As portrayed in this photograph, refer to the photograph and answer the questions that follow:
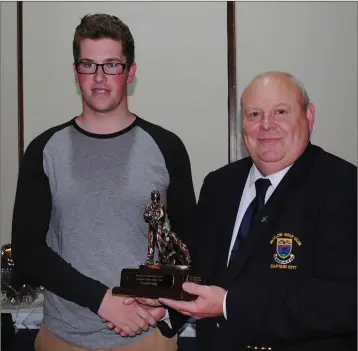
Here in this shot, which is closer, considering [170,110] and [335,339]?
[335,339]

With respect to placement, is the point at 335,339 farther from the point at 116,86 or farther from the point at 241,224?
the point at 116,86

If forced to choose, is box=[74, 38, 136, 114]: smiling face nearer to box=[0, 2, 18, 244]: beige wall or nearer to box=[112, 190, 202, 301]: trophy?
box=[112, 190, 202, 301]: trophy

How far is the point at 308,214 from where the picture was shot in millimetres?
1712

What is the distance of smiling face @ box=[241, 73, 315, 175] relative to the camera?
183 centimetres

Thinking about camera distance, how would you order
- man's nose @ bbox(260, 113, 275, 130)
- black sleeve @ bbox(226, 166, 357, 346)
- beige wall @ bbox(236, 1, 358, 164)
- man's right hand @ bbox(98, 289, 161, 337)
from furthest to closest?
1. beige wall @ bbox(236, 1, 358, 164)
2. man's right hand @ bbox(98, 289, 161, 337)
3. man's nose @ bbox(260, 113, 275, 130)
4. black sleeve @ bbox(226, 166, 357, 346)

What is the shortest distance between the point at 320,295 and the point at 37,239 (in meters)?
1.05

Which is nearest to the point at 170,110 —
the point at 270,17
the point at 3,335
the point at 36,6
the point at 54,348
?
the point at 270,17

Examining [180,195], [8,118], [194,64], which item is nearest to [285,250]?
[180,195]

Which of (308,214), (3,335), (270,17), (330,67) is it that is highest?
(270,17)

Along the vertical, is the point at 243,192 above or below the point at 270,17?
below

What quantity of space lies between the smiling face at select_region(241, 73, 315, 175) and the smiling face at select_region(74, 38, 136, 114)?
0.53m

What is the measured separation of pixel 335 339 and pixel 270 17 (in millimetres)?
2659

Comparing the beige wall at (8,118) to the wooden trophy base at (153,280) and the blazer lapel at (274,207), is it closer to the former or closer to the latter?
the wooden trophy base at (153,280)

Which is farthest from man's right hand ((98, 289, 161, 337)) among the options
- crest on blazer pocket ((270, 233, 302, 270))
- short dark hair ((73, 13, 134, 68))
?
short dark hair ((73, 13, 134, 68))
